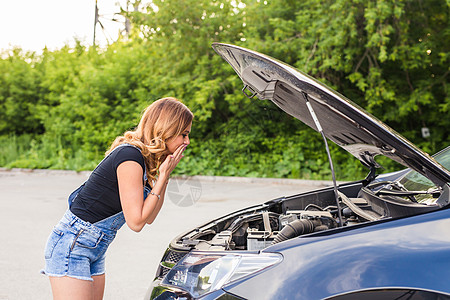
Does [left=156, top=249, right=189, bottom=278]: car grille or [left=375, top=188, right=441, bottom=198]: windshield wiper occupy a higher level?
[left=375, top=188, right=441, bottom=198]: windshield wiper

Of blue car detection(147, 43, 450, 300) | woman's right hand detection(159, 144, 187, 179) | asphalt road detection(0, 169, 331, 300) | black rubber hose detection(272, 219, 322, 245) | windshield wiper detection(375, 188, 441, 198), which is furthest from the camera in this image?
asphalt road detection(0, 169, 331, 300)

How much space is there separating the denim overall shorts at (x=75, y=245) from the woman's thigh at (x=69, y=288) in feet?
0.07

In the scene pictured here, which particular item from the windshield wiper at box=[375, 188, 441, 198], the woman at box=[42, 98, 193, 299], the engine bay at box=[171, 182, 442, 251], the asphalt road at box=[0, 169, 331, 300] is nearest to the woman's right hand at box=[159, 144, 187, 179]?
the woman at box=[42, 98, 193, 299]

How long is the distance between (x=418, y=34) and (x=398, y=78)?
49.3 inches

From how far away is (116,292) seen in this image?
445cm

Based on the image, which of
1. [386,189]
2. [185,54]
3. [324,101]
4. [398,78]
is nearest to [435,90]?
[398,78]

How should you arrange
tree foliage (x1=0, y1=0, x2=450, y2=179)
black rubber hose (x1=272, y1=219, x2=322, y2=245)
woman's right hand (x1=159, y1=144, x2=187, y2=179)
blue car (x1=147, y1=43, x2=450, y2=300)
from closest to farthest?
blue car (x1=147, y1=43, x2=450, y2=300) → black rubber hose (x1=272, y1=219, x2=322, y2=245) → woman's right hand (x1=159, y1=144, x2=187, y2=179) → tree foliage (x1=0, y1=0, x2=450, y2=179)

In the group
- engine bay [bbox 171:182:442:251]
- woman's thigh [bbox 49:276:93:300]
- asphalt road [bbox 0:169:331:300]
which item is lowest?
asphalt road [bbox 0:169:331:300]

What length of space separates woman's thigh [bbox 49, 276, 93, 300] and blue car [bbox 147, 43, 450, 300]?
0.36 meters

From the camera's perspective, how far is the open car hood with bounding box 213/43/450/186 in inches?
76.6

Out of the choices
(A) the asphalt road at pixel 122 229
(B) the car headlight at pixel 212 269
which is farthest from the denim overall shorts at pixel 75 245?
(A) the asphalt road at pixel 122 229

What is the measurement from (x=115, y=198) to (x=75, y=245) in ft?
0.99

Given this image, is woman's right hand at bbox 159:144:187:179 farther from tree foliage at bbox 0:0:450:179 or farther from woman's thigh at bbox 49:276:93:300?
tree foliage at bbox 0:0:450:179

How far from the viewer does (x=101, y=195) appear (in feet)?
7.84
